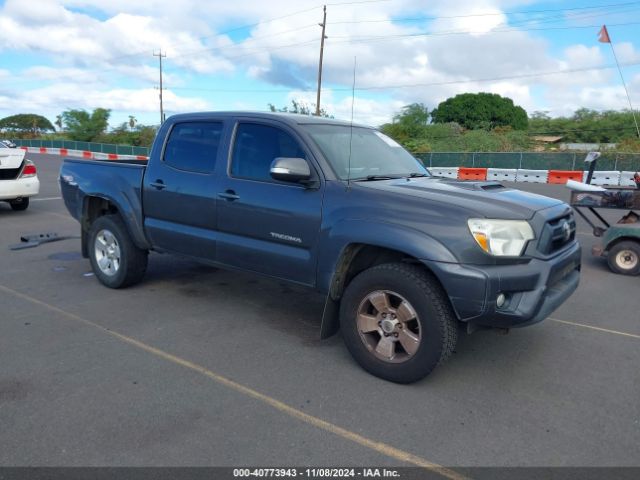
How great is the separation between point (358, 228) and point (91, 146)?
47129mm

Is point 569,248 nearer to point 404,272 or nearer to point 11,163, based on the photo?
point 404,272

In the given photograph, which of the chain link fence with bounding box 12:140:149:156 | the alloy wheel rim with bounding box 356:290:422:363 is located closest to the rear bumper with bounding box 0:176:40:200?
the alloy wheel rim with bounding box 356:290:422:363

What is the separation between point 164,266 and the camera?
683cm

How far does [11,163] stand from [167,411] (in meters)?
8.94

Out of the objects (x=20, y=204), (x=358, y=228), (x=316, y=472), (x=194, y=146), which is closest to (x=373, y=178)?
(x=358, y=228)

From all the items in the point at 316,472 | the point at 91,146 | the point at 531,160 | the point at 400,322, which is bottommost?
the point at 316,472

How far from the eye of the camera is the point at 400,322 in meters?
3.63

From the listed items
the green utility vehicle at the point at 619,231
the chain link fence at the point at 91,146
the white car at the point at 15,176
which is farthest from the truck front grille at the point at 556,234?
the chain link fence at the point at 91,146

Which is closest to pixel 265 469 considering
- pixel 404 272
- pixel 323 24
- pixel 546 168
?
pixel 404 272

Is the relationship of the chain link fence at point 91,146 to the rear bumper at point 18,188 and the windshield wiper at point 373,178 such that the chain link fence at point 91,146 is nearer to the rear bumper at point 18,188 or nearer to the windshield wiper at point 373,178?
the rear bumper at point 18,188

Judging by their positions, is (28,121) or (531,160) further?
(28,121)

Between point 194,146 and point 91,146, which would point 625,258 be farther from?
point 91,146

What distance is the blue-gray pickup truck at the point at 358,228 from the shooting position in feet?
11.1

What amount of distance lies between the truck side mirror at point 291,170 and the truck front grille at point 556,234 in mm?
1728
